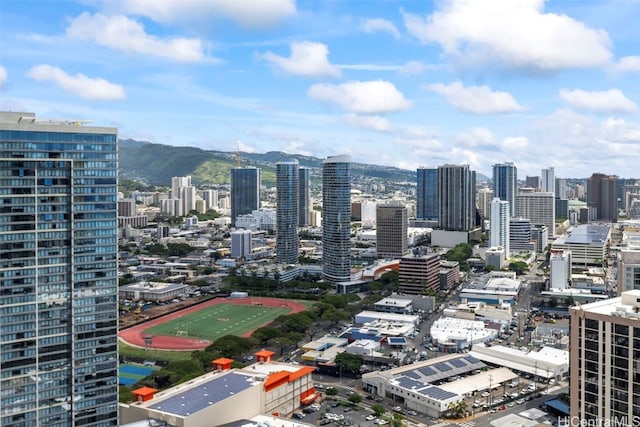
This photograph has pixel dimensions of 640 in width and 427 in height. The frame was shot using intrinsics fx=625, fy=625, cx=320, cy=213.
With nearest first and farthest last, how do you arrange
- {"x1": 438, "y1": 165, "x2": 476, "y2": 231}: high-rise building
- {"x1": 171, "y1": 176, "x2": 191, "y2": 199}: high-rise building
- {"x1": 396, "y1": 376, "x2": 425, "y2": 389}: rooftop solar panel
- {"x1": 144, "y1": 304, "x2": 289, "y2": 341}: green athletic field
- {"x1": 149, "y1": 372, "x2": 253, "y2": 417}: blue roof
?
{"x1": 149, "y1": 372, "x2": 253, "y2": 417}: blue roof < {"x1": 396, "y1": 376, "x2": 425, "y2": 389}: rooftop solar panel < {"x1": 144, "y1": 304, "x2": 289, "y2": 341}: green athletic field < {"x1": 438, "y1": 165, "x2": 476, "y2": 231}: high-rise building < {"x1": 171, "y1": 176, "x2": 191, "y2": 199}: high-rise building

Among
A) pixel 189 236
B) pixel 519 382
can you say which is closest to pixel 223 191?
pixel 189 236

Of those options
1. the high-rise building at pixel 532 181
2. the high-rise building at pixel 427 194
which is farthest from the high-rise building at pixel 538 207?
the high-rise building at pixel 532 181

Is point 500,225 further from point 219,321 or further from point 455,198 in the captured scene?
point 219,321

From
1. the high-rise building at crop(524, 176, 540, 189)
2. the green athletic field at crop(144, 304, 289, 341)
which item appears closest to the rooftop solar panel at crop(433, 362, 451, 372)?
the green athletic field at crop(144, 304, 289, 341)

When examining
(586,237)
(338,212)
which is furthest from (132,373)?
(586,237)

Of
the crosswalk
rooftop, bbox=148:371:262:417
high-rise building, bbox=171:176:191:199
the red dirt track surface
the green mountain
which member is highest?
the green mountain

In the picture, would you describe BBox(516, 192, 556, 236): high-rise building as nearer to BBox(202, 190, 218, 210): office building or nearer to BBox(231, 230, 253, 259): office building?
BBox(231, 230, 253, 259): office building

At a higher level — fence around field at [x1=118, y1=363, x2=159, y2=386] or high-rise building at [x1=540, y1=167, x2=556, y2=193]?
high-rise building at [x1=540, y1=167, x2=556, y2=193]
